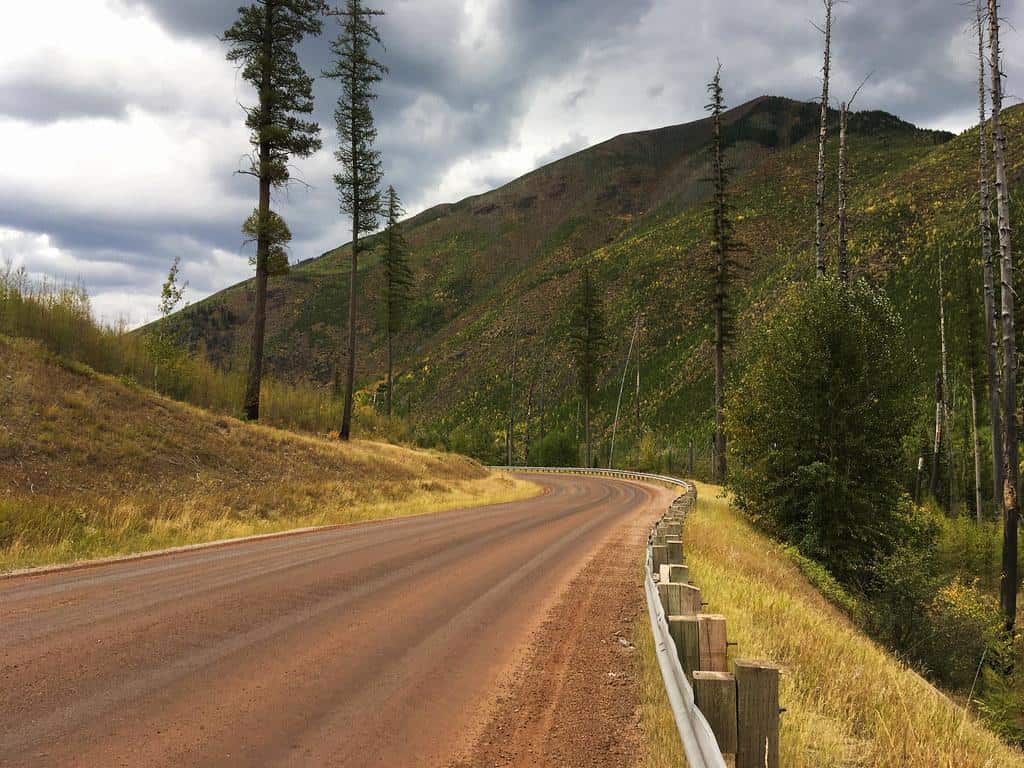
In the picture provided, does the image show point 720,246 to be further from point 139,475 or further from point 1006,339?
point 139,475

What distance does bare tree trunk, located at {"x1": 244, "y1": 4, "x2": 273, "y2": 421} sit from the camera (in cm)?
2230

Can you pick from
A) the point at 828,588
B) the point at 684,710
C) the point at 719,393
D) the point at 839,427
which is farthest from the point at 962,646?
the point at 719,393

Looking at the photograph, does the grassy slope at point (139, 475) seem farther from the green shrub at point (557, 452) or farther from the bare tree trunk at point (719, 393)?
the green shrub at point (557, 452)

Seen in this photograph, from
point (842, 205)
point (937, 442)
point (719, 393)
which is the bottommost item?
point (937, 442)

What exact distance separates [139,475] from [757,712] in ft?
46.8

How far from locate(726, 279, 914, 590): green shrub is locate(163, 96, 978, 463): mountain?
3.42 meters

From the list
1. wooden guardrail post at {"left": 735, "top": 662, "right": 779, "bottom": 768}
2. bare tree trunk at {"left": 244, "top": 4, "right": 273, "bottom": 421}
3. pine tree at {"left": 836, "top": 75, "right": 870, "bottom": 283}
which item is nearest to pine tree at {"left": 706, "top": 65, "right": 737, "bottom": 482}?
pine tree at {"left": 836, "top": 75, "right": 870, "bottom": 283}

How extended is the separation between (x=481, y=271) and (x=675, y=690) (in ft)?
580

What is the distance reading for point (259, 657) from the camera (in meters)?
4.84

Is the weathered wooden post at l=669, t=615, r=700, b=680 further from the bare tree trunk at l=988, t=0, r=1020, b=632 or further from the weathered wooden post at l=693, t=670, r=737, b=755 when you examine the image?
the bare tree trunk at l=988, t=0, r=1020, b=632

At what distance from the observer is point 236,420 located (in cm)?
2022

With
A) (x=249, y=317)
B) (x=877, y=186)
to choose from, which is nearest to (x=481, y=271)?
(x=249, y=317)

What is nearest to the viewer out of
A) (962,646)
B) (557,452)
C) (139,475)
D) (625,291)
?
(139,475)

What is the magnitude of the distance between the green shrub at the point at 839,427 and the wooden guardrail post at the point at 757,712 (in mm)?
15138
